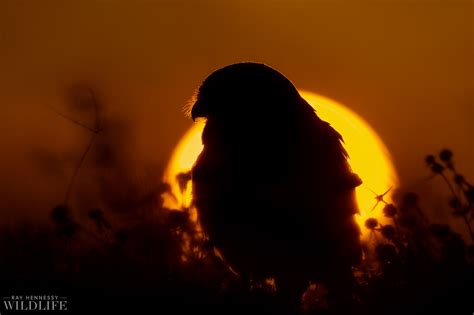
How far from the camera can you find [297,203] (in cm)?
634

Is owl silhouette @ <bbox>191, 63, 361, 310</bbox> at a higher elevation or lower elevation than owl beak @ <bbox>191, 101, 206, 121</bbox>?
lower

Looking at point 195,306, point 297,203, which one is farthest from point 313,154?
point 195,306

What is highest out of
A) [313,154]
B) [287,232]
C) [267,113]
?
[267,113]

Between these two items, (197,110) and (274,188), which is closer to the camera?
(274,188)

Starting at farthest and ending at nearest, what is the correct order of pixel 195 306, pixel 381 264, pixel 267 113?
pixel 267 113
pixel 381 264
pixel 195 306

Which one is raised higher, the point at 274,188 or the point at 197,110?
the point at 197,110

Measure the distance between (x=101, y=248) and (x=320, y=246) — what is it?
1.68 m

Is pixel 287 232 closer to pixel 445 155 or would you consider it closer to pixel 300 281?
pixel 300 281

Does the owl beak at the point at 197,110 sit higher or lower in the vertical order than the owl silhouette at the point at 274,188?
higher

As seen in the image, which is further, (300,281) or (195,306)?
(300,281)

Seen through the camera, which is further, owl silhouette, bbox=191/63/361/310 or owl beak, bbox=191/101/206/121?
owl beak, bbox=191/101/206/121

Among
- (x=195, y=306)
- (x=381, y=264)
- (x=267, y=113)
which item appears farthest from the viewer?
(x=267, y=113)

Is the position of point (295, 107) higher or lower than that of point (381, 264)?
higher

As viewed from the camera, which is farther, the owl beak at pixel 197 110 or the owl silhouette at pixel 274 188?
the owl beak at pixel 197 110
